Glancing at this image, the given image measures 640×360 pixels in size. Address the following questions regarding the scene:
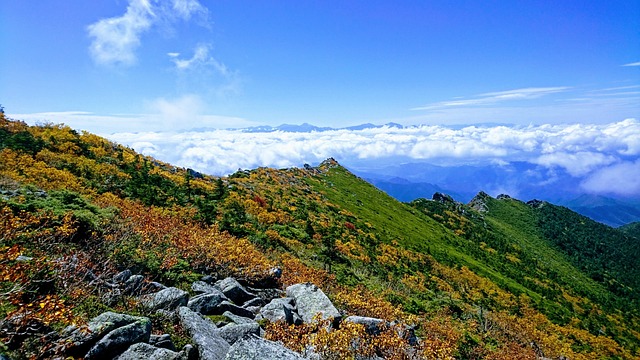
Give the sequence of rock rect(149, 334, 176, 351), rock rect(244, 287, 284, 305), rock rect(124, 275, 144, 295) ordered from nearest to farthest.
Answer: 1. rock rect(149, 334, 176, 351)
2. rock rect(124, 275, 144, 295)
3. rock rect(244, 287, 284, 305)

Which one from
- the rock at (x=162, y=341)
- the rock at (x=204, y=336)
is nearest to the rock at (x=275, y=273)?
the rock at (x=204, y=336)

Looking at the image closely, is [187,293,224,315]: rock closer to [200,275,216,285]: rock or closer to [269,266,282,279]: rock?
[200,275,216,285]: rock

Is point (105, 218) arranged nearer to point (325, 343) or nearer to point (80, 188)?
point (80, 188)

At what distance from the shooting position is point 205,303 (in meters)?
11.9

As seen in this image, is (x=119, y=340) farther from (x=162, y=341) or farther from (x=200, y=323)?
(x=200, y=323)

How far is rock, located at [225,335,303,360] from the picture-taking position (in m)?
7.28

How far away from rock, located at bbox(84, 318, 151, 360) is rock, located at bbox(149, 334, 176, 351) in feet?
0.78

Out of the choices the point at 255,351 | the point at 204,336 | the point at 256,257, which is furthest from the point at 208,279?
the point at 255,351

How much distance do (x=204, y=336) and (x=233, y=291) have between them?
5773mm

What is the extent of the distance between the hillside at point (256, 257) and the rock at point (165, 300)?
436mm

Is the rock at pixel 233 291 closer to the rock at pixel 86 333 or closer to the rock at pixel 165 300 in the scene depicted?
the rock at pixel 165 300

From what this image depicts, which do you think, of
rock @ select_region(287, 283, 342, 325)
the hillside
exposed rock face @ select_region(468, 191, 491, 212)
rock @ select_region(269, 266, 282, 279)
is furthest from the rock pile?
exposed rock face @ select_region(468, 191, 491, 212)

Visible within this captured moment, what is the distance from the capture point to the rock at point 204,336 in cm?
813

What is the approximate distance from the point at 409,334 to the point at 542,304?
173ft
